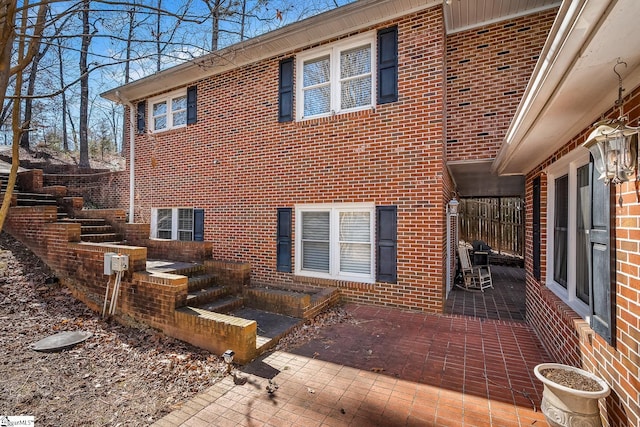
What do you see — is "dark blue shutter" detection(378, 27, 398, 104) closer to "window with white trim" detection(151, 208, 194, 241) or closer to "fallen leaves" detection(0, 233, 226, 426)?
"fallen leaves" detection(0, 233, 226, 426)

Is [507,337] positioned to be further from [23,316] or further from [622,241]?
[23,316]

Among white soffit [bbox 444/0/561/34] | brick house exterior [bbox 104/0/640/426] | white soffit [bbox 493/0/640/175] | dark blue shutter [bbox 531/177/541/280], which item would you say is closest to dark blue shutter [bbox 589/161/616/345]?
brick house exterior [bbox 104/0/640/426]

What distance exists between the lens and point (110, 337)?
466 cm

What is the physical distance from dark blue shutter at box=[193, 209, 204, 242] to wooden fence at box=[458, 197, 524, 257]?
9778mm

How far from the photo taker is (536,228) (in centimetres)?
516

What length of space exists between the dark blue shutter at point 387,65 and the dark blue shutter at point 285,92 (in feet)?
6.81

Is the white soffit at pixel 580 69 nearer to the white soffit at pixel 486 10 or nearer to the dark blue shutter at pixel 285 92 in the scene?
the white soffit at pixel 486 10

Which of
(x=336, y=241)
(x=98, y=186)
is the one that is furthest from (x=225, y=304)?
(x=98, y=186)

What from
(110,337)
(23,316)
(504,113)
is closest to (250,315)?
(110,337)

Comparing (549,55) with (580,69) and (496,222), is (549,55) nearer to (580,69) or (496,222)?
(580,69)

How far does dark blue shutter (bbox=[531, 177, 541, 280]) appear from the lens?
5016 mm

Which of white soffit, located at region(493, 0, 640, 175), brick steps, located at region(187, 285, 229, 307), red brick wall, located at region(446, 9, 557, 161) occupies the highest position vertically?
red brick wall, located at region(446, 9, 557, 161)

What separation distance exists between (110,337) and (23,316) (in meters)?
1.53

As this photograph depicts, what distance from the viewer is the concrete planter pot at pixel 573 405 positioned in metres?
2.30
